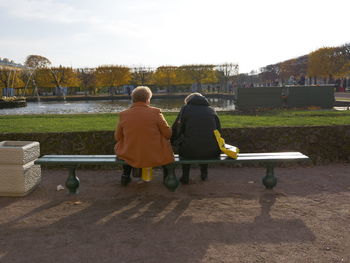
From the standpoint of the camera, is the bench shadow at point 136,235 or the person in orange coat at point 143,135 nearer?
the bench shadow at point 136,235

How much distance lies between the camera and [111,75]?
60.8 meters

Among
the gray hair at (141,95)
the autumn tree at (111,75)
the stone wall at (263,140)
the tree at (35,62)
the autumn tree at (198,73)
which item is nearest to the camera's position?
the gray hair at (141,95)

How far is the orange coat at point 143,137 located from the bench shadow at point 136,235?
2.07 ft

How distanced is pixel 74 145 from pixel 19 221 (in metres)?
2.50

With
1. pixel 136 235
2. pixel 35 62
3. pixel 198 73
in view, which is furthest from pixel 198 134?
pixel 35 62

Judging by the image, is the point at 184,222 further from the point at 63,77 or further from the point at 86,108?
the point at 63,77

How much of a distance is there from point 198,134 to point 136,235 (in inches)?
68.7

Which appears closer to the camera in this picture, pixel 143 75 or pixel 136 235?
pixel 136 235

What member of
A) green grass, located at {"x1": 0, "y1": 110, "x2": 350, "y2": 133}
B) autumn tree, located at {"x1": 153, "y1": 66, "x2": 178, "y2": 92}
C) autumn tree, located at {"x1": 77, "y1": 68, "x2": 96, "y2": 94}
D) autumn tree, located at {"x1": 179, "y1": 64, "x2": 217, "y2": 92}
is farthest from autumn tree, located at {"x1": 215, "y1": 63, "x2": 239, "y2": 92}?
green grass, located at {"x1": 0, "y1": 110, "x2": 350, "y2": 133}

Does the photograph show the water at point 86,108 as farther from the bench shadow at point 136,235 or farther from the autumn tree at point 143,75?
the autumn tree at point 143,75

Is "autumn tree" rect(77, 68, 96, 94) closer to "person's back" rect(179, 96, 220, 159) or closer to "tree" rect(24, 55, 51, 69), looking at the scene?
"tree" rect(24, 55, 51, 69)

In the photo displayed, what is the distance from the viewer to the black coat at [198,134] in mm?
4727

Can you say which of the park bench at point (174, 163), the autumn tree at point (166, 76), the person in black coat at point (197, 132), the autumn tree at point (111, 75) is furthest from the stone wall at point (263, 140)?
the autumn tree at point (166, 76)

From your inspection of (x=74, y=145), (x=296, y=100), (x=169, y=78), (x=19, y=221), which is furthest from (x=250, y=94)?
(x=169, y=78)
